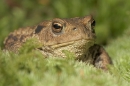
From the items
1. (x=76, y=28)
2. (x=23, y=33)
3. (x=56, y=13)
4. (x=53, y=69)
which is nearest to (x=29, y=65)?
(x=53, y=69)

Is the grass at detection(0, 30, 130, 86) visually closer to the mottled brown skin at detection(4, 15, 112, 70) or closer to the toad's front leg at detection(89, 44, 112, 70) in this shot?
the mottled brown skin at detection(4, 15, 112, 70)

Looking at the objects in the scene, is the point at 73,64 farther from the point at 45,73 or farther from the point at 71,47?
the point at 71,47

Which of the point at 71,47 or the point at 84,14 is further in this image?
the point at 84,14

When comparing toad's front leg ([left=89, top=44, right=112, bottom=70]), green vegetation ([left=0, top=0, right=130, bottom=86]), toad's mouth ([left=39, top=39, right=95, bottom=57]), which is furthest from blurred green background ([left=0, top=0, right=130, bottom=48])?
toad's mouth ([left=39, top=39, right=95, bottom=57])

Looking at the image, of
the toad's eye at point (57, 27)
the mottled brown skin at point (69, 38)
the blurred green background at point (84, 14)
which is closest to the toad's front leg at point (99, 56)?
the mottled brown skin at point (69, 38)

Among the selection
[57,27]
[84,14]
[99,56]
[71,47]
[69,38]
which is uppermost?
[84,14]

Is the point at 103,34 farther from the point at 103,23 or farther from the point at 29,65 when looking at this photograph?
the point at 29,65

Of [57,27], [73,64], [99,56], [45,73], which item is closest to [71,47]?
[57,27]
